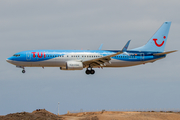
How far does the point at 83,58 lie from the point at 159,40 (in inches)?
818

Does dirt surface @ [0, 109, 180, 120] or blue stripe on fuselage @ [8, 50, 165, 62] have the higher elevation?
blue stripe on fuselage @ [8, 50, 165, 62]

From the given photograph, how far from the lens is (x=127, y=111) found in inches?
→ 3034

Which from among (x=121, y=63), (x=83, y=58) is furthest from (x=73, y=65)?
(x=121, y=63)

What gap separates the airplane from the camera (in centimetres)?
7206

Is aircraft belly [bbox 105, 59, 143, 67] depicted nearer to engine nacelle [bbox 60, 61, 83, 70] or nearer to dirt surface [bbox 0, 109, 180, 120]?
engine nacelle [bbox 60, 61, 83, 70]

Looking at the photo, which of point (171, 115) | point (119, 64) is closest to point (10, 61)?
point (119, 64)

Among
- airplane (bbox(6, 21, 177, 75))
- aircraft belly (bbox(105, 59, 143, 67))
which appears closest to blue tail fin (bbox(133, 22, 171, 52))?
airplane (bbox(6, 21, 177, 75))

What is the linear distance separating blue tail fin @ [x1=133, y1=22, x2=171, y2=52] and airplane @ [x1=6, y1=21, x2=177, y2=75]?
4.33ft

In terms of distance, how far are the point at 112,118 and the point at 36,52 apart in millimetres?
20659

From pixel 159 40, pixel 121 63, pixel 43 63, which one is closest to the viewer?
pixel 43 63

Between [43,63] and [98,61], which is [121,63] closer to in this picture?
[98,61]

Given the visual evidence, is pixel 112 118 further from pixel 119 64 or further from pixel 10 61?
pixel 10 61

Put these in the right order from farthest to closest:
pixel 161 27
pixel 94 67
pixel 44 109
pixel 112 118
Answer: pixel 161 27 → pixel 94 67 → pixel 44 109 → pixel 112 118

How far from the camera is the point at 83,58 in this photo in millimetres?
74188
